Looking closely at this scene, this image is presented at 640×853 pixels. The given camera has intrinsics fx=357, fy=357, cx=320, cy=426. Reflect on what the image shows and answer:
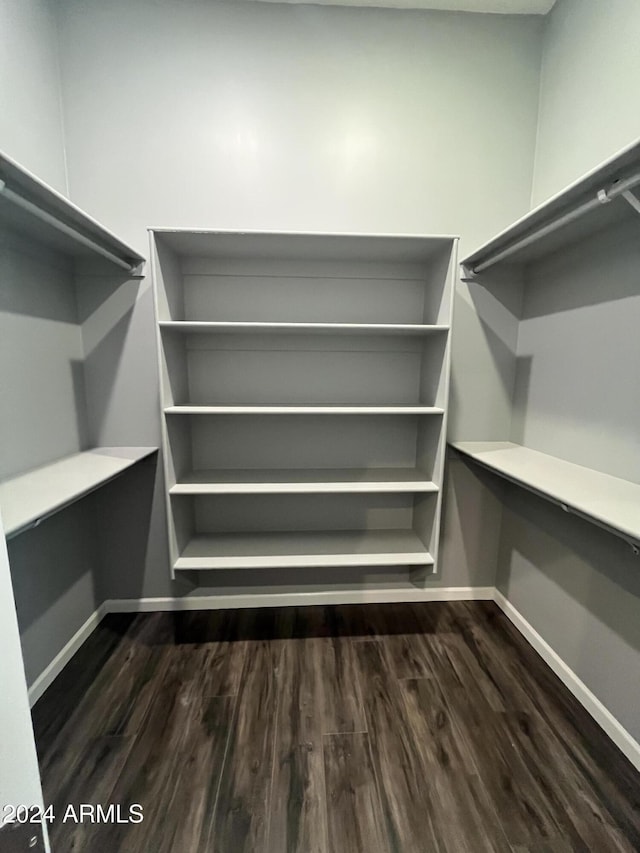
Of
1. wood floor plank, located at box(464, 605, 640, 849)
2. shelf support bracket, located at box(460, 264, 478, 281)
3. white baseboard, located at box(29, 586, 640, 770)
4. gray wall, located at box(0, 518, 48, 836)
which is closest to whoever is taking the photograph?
gray wall, located at box(0, 518, 48, 836)

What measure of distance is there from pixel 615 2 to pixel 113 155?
2.22m

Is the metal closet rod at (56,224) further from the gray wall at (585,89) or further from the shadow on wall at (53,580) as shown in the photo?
the gray wall at (585,89)

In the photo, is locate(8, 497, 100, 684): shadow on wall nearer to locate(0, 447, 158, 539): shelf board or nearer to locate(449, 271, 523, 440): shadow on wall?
locate(0, 447, 158, 539): shelf board

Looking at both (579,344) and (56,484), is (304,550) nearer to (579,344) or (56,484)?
(56,484)

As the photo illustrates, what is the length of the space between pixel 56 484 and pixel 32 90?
1.67 m

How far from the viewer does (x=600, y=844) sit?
1048 mm

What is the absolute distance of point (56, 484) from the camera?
132 cm

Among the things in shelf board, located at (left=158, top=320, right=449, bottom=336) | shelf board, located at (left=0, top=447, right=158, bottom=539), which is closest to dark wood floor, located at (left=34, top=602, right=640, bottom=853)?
shelf board, located at (left=0, top=447, right=158, bottom=539)

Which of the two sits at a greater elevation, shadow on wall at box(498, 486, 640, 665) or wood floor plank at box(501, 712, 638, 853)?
shadow on wall at box(498, 486, 640, 665)

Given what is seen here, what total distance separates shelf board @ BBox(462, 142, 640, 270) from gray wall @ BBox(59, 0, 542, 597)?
299 millimetres

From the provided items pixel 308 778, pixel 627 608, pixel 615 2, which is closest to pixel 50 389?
pixel 308 778

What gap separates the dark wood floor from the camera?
3.51 ft

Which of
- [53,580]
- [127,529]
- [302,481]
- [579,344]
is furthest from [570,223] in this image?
[53,580]

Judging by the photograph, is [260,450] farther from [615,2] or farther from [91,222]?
[615,2]
